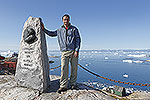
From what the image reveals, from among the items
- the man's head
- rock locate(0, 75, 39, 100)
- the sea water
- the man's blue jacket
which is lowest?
the sea water

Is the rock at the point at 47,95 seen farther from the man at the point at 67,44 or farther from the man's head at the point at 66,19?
the man's head at the point at 66,19

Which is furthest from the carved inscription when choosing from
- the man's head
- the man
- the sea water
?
the sea water

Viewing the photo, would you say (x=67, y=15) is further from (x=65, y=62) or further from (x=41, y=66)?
(x=41, y=66)

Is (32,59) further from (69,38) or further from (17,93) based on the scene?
(69,38)

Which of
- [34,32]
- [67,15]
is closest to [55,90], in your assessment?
[34,32]

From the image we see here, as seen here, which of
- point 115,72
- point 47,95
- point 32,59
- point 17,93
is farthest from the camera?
point 115,72

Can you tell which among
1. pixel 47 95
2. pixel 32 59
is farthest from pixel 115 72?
pixel 32 59

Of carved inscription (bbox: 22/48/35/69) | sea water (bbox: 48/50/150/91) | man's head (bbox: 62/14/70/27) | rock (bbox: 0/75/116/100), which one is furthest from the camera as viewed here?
sea water (bbox: 48/50/150/91)

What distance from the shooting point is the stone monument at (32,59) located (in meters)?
2.84

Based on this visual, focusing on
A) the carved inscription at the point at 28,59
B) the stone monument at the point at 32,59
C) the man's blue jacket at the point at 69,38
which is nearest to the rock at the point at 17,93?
the stone monument at the point at 32,59

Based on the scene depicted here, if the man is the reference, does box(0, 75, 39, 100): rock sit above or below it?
below

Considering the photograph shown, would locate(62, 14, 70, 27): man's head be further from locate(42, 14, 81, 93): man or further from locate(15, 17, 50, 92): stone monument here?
locate(15, 17, 50, 92): stone monument

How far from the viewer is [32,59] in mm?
2951

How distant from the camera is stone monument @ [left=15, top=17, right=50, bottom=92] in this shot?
2.84 m
